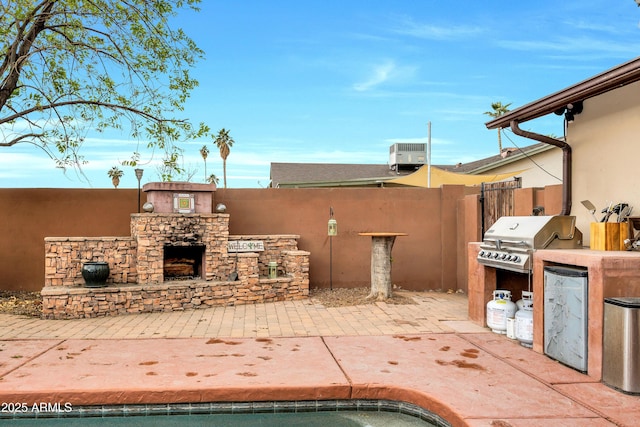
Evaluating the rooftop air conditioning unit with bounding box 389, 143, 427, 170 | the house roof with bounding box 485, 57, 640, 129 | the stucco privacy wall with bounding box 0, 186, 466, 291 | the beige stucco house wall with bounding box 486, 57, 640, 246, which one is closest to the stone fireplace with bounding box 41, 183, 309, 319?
the stucco privacy wall with bounding box 0, 186, 466, 291

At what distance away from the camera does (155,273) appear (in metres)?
8.56

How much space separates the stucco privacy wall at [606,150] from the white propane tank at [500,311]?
1.39m

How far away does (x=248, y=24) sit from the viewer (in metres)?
10.4

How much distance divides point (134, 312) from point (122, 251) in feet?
4.02

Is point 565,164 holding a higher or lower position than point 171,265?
higher

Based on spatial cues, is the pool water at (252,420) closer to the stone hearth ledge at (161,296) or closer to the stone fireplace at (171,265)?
the stone hearth ledge at (161,296)

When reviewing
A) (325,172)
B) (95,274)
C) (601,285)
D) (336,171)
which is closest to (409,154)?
(336,171)

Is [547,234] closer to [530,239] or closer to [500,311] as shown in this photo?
[530,239]

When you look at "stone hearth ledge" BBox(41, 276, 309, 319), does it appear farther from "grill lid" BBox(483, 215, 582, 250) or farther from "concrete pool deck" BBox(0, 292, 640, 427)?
"grill lid" BBox(483, 215, 582, 250)

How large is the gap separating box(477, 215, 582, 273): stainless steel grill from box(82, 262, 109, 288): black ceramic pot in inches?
232

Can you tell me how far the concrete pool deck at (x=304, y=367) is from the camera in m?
4.08

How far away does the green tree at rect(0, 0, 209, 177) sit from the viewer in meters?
9.70

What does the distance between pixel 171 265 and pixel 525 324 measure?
239 inches

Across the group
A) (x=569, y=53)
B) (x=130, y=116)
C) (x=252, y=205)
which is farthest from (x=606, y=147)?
(x=130, y=116)
